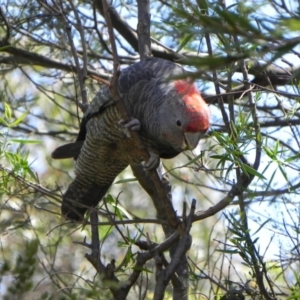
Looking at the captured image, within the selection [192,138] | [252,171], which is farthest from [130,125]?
[252,171]

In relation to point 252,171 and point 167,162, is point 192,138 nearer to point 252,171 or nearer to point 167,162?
point 252,171

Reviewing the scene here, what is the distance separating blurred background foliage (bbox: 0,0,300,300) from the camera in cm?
170

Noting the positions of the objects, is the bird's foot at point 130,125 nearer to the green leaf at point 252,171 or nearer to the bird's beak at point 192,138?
the bird's beak at point 192,138

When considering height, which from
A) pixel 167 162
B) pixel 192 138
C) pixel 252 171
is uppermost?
pixel 167 162

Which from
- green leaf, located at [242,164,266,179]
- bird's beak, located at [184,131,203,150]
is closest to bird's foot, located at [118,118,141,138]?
bird's beak, located at [184,131,203,150]

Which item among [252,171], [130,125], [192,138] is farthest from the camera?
[130,125]

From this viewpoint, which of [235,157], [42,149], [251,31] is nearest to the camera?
[251,31]

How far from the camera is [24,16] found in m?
4.60

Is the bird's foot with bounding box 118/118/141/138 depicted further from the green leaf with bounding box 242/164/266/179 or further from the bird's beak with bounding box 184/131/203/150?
the green leaf with bounding box 242/164/266/179

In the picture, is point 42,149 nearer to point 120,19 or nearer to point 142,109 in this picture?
point 120,19

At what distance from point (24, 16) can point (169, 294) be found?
2.17 m

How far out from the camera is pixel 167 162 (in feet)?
20.8

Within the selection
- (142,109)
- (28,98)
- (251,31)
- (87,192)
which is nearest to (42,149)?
(28,98)

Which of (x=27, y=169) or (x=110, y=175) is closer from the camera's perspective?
(x=27, y=169)
